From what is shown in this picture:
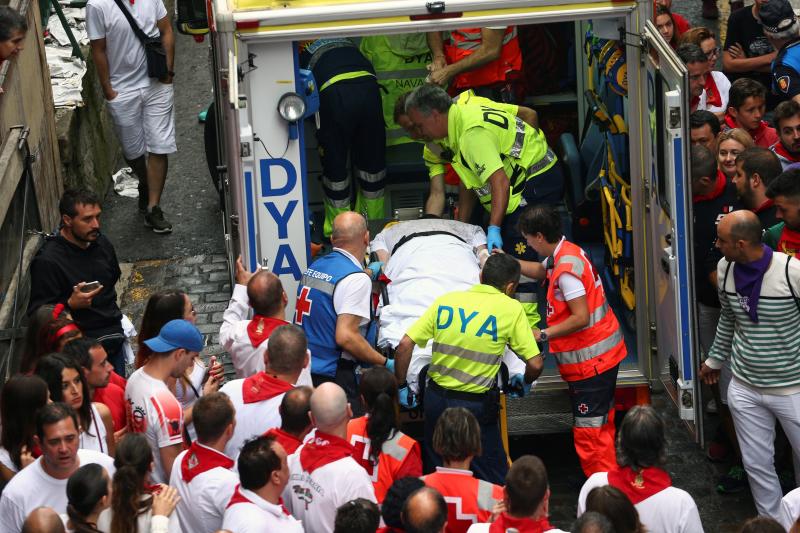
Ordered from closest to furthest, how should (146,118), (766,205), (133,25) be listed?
(766,205) → (133,25) → (146,118)

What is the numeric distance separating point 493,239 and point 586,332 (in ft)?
2.93

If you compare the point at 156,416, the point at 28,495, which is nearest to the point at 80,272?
the point at 156,416

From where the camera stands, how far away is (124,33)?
984 cm

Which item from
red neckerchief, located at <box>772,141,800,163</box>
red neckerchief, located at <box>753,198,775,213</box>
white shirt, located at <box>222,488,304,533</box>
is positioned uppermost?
red neckerchief, located at <box>772,141,800,163</box>

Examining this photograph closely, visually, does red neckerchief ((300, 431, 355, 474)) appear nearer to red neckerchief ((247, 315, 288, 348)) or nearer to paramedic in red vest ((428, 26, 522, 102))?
red neckerchief ((247, 315, 288, 348))

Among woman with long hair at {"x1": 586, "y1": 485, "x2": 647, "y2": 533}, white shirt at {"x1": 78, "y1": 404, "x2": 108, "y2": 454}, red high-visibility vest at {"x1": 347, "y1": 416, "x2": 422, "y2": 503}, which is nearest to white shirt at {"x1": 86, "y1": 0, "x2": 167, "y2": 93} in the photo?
white shirt at {"x1": 78, "y1": 404, "x2": 108, "y2": 454}

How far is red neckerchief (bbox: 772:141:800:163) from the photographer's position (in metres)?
7.77

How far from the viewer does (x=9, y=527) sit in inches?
211

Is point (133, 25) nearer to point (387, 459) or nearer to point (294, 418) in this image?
point (294, 418)

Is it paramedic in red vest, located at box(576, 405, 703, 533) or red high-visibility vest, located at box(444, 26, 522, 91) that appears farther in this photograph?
red high-visibility vest, located at box(444, 26, 522, 91)

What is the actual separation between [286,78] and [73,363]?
215 centimetres

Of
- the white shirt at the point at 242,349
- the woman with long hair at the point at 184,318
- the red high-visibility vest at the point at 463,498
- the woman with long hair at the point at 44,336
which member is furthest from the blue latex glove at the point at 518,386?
the woman with long hair at the point at 44,336

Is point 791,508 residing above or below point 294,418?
below

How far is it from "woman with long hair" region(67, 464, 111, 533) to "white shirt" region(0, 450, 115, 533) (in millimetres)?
321
